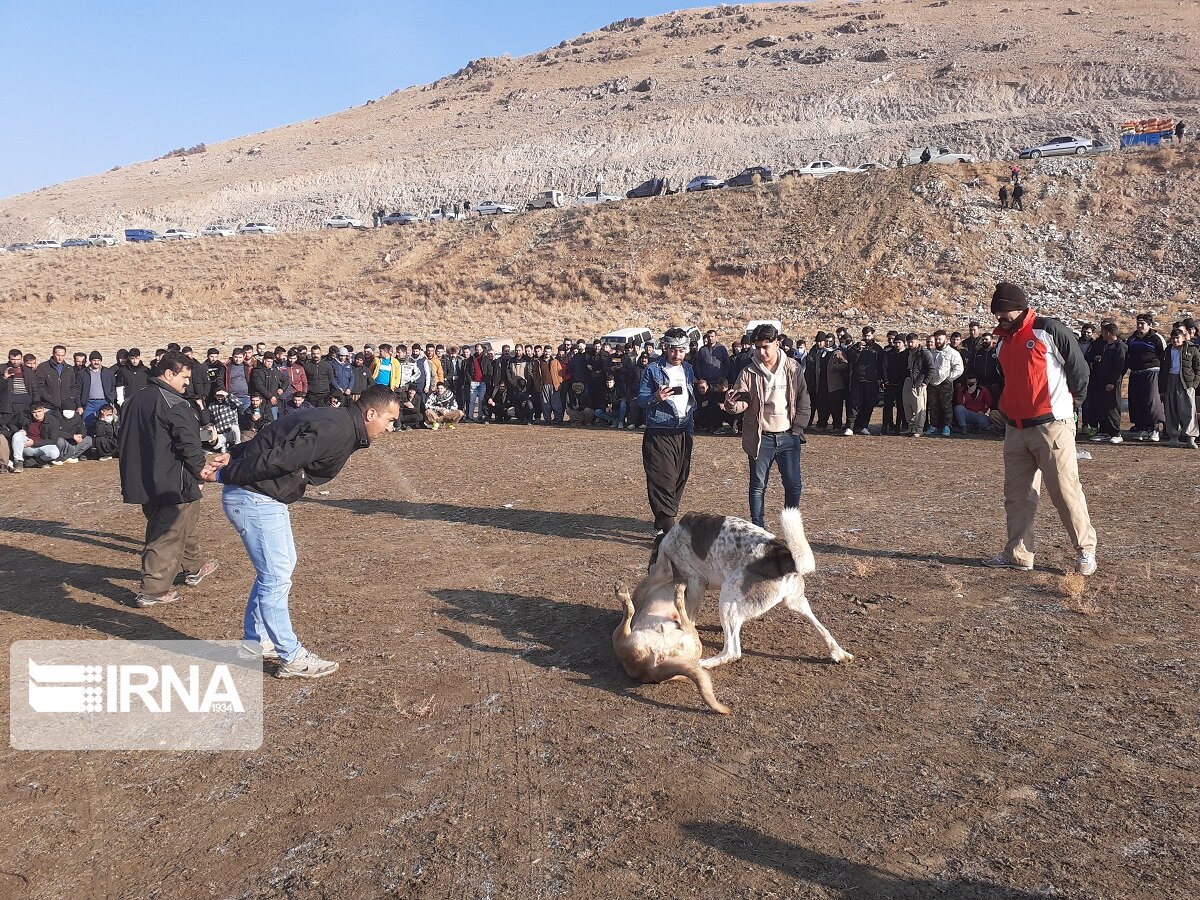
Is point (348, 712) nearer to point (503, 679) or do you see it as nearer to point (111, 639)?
point (503, 679)

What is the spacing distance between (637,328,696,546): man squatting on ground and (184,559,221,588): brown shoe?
13.5ft

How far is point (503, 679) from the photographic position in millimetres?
5398

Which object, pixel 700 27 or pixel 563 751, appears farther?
pixel 700 27

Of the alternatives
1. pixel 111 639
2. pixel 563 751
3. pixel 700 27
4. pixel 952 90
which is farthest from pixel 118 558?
pixel 700 27

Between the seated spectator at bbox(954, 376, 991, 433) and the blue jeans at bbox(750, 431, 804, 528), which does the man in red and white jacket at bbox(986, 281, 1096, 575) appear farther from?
the seated spectator at bbox(954, 376, 991, 433)

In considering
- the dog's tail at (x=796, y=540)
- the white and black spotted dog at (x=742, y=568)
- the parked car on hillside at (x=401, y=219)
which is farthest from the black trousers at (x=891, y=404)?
the parked car on hillside at (x=401, y=219)

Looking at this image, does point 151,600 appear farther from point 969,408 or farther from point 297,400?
point 969,408

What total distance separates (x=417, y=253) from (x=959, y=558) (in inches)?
1767

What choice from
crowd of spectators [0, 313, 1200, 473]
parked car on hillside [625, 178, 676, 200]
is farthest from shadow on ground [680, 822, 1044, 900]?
parked car on hillside [625, 178, 676, 200]

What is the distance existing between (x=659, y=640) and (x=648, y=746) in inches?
30.9

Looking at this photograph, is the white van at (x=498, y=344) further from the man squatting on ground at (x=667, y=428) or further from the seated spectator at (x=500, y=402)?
the man squatting on ground at (x=667, y=428)

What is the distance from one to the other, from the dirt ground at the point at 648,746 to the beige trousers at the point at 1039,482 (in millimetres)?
331

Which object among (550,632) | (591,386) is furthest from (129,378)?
(550,632)

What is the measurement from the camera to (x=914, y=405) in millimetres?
15000
